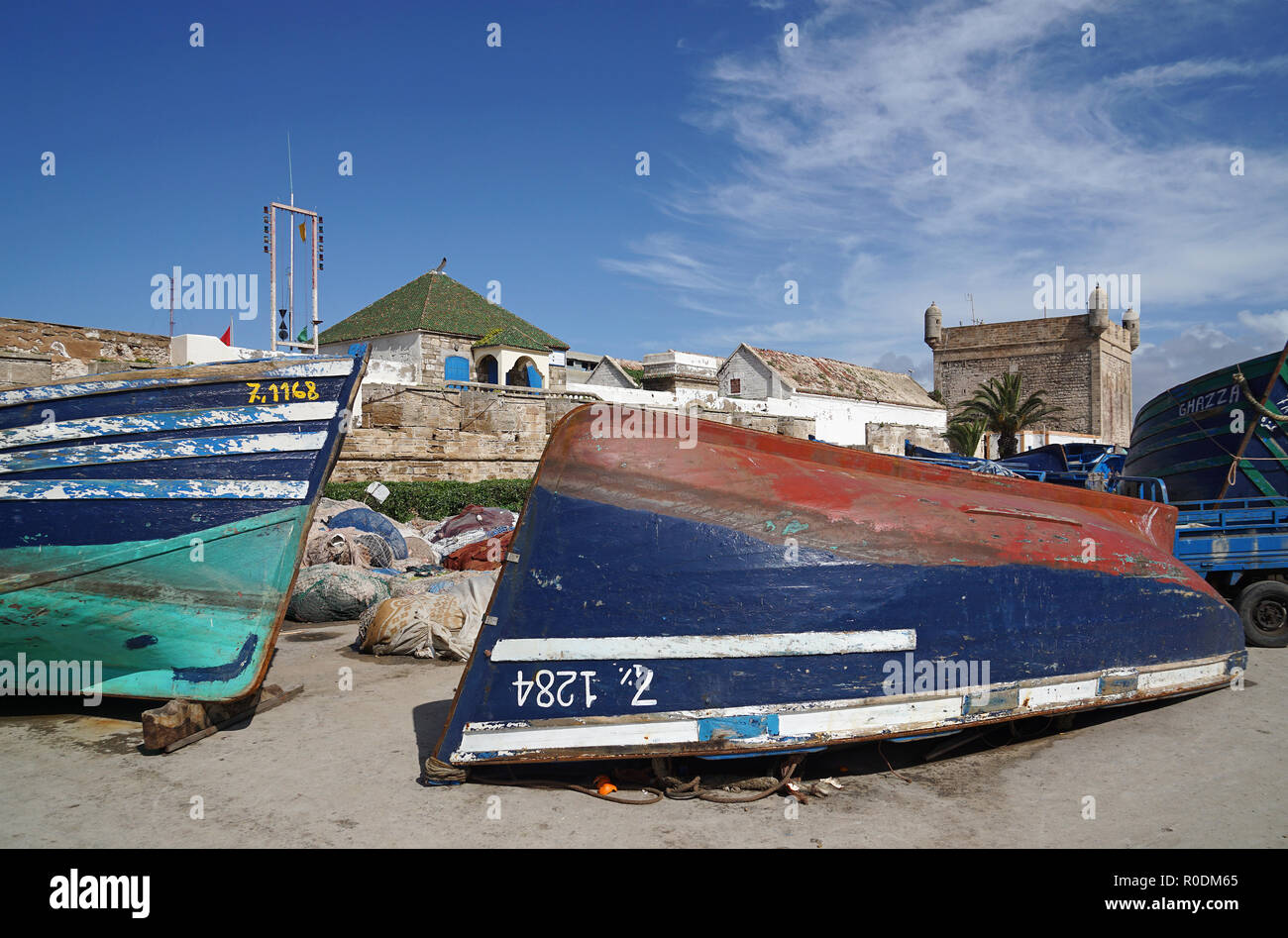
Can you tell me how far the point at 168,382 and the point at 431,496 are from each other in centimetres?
917

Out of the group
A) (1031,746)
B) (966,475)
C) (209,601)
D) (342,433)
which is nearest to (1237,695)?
(1031,746)

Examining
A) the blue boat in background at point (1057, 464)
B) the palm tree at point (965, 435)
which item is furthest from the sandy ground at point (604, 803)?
the palm tree at point (965, 435)

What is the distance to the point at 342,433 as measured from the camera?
5367 millimetres

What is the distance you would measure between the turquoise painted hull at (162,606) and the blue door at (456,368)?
20.6 metres

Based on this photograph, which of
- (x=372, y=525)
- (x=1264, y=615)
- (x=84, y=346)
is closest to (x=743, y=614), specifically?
(x=1264, y=615)

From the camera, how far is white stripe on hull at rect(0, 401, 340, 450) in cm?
515

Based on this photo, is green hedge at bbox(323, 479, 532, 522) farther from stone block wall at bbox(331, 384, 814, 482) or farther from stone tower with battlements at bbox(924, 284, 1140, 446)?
stone tower with battlements at bbox(924, 284, 1140, 446)

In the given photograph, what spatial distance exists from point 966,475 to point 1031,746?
176cm

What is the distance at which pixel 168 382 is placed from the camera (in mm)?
5207

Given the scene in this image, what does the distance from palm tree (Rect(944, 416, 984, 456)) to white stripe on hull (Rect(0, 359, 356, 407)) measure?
1145 inches

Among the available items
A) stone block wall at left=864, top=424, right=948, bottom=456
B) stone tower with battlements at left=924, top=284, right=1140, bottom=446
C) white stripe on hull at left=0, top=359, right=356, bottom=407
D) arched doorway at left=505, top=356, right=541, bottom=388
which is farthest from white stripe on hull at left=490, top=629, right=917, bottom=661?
stone tower with battlements at left=924, top=284, right=1140, bottom=446

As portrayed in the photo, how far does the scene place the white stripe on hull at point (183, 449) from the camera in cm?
512

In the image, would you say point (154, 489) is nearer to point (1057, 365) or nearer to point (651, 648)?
point (651, 648)

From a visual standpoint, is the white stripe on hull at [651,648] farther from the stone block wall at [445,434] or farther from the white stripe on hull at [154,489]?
the stone block wall at [445,434]
